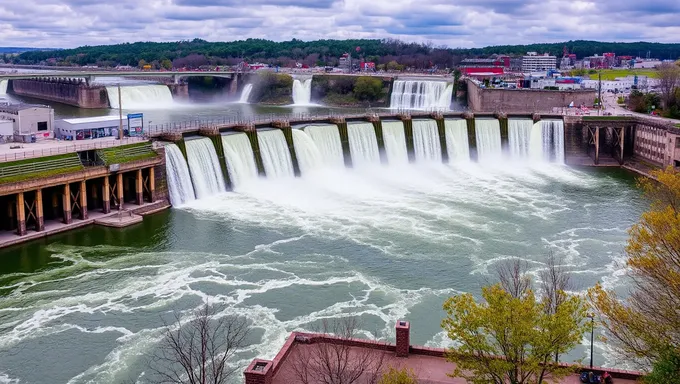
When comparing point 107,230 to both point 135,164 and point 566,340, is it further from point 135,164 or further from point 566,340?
point 566,340

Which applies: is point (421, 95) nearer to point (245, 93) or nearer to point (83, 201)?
point (245, 93)

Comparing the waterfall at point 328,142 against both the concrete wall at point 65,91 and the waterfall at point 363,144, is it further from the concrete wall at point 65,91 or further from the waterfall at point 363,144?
the concrete wall at point 65,91

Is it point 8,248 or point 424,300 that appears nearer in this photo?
point 424,300

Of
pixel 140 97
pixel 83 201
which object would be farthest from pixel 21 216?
pixel 140 97

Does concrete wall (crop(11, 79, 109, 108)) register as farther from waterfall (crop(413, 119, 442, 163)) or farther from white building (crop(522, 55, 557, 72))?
white building (crop(522, 55, 557, 72))

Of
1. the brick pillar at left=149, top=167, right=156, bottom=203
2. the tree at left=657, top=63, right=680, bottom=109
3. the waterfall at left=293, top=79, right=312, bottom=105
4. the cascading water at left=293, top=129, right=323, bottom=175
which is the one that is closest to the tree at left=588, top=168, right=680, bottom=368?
the brick pillar at left=149, top=167, right=156, bottom=203

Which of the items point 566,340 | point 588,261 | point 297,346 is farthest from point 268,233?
point 566,340

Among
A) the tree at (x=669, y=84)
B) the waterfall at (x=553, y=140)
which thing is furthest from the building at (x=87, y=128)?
the tree at (x=669, y=84)

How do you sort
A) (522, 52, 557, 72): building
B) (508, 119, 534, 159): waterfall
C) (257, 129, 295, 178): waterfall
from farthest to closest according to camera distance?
(522, 52, 557, 72): building → (508, 119, 534, 159): waterfall → (257, 129, 295, 178): waterfall
